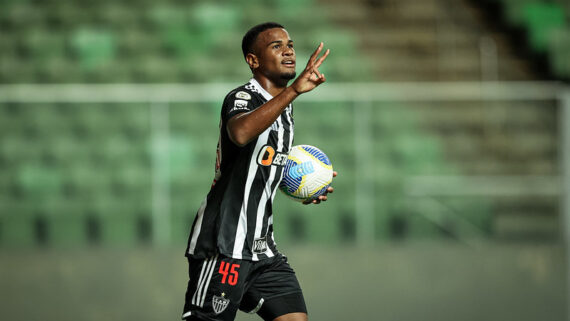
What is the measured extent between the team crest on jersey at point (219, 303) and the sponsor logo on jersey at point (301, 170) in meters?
0.70

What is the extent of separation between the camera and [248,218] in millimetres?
3496

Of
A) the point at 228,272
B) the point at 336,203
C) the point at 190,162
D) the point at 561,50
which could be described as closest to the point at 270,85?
the point at 228,272

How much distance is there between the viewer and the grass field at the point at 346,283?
20.6ft

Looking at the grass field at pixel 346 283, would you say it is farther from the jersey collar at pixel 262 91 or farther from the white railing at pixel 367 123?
the jersey collar at pixel 262 91

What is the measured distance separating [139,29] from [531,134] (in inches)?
196

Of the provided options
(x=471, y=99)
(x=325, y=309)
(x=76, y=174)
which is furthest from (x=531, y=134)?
(x=76, y=174)

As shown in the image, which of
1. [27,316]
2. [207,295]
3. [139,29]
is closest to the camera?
[207,295]

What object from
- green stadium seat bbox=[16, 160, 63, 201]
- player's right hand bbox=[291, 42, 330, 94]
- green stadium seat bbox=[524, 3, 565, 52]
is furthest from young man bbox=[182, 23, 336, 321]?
green stadium seat bbox=[524, 3, 565, 52]

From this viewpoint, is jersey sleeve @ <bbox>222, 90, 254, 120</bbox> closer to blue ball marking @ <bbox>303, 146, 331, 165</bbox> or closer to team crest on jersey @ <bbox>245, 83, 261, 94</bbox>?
team crest on jersey @ <bbox>245, 83, 261, 94</bbox>

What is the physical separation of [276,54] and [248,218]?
770 mm

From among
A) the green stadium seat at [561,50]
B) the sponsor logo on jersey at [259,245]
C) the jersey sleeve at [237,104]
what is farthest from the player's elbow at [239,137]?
the green stadium seat at [561,50]

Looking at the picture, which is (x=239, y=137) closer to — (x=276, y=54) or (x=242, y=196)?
(x=242, y=196)

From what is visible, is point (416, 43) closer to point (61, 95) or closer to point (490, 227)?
point (490, 227)

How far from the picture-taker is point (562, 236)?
6898mm
